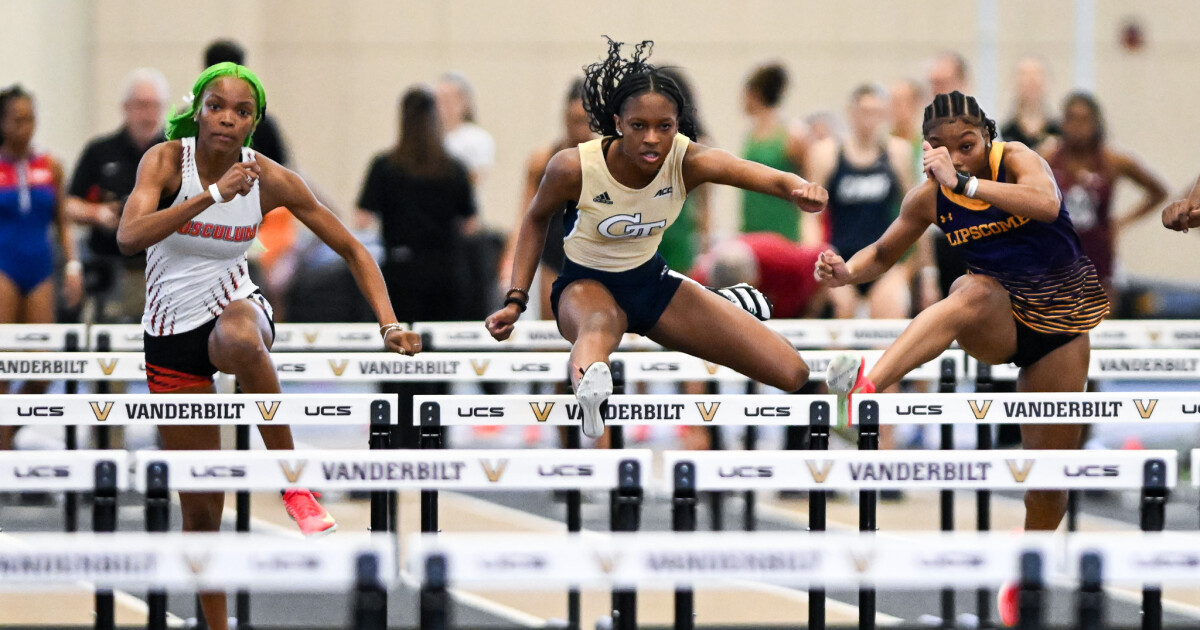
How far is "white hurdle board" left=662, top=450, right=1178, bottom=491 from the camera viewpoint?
414cm

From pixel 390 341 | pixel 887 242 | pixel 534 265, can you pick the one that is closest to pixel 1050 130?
pixel 887 242

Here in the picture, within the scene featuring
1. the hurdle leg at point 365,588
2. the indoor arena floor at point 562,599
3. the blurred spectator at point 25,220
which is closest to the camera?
the hurdle leg at point 365,588

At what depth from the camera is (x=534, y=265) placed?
18.4 ft

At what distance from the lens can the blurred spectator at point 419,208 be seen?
9.16m

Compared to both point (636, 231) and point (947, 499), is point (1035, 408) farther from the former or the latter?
point (636, 231)

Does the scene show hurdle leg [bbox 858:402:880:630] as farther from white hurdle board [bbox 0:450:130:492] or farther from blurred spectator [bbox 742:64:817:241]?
blurred spectator [bbox 742:64:817:241]

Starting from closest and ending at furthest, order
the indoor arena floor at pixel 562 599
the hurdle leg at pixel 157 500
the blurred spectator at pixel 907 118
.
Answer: the hurdle leg at pixel 157 500
the indoor arena floor at pixel 562 599
the blurred spectator at pixel 907 118

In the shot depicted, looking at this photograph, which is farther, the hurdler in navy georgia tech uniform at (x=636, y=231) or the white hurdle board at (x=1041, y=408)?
the hurdler in navy georgia tech uniform at (x=636, y=231)

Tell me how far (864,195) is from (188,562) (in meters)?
6.91

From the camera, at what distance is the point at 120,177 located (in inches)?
348

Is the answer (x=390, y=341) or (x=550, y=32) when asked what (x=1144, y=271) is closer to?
(x=550, y=32)

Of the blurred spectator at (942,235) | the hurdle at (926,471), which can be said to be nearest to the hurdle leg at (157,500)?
the hurdle at (926,471)

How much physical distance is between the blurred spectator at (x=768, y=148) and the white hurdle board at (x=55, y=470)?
6.15 m

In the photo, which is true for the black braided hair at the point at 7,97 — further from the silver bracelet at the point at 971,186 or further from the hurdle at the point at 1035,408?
the hurdle at the point at 1035,408
